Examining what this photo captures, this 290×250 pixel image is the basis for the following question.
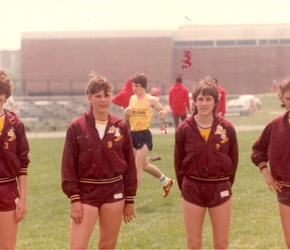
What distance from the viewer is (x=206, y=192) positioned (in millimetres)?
6223

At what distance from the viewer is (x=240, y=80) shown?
157 feet

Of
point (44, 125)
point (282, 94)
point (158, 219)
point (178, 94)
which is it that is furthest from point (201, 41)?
point (282, 94)

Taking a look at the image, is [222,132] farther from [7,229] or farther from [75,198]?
[7,229]

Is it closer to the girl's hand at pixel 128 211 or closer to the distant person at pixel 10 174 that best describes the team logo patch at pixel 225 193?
the girl's hand at pixel 128 211

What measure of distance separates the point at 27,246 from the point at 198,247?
3.06 meters

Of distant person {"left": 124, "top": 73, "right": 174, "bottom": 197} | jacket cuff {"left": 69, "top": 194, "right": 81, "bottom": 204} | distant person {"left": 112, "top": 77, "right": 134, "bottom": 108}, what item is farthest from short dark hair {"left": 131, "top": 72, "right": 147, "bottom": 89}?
jacket cuff {"left": 69, "top": 194, "right": 81, "bottom": 204}

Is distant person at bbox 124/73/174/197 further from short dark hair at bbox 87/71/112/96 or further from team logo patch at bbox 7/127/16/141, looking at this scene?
team logo patch at bbox 7/127/16/141

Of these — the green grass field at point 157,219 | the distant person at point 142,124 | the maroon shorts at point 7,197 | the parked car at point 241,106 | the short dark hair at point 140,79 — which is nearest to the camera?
the maroon shorts at point 7,197

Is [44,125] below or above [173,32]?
below

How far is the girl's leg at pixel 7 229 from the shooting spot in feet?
19.5

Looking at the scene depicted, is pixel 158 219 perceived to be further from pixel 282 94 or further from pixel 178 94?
pixel 178 94

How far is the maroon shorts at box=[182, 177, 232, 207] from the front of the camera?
622 centimetres

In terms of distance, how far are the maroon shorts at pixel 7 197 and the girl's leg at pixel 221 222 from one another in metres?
1.58

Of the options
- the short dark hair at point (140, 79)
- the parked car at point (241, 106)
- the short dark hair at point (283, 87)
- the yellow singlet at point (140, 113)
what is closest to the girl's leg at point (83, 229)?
the short dark hair at point (283, 87)
